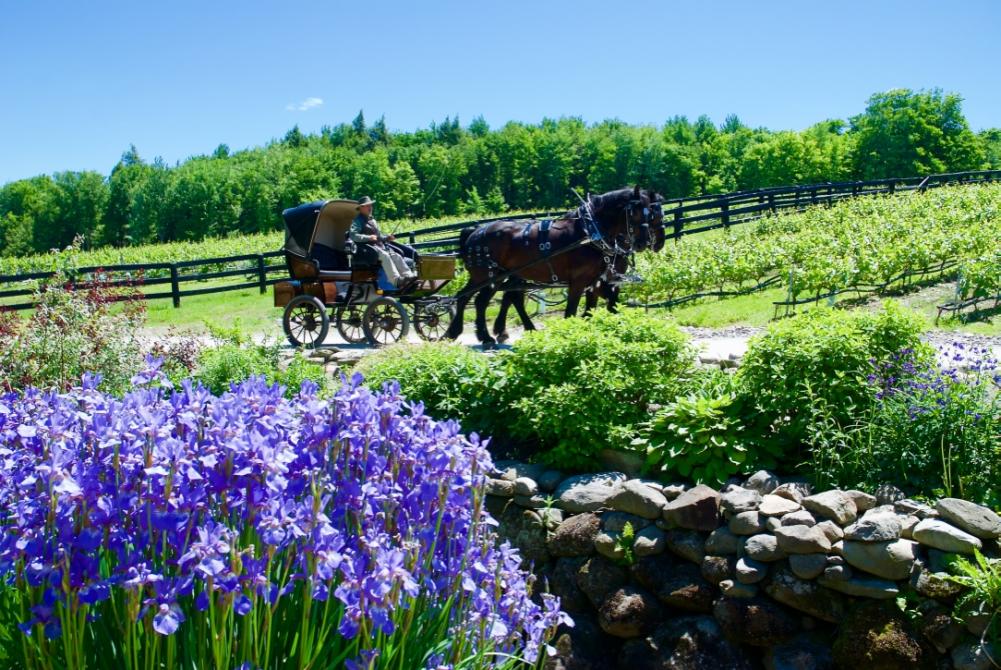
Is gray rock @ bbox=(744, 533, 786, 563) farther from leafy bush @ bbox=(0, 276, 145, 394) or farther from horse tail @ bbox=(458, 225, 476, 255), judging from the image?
horse tail @ bbox=(458, 225, 476, 255)

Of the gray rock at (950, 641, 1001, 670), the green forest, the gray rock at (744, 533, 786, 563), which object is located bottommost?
the gray rock at (950, 641, 1001, 670)

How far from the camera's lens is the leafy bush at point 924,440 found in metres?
4.56

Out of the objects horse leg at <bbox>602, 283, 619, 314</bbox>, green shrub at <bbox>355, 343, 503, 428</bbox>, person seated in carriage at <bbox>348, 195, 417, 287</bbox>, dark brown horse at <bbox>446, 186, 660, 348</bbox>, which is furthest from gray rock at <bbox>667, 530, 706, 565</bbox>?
person seated in carriage at <bbox>348, 195, 417, 287</bbox>

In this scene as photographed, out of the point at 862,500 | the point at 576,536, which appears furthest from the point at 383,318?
the point at 862,500

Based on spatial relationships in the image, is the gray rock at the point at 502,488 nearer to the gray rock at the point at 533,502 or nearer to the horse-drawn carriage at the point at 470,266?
the gray rock at the point at 533,502

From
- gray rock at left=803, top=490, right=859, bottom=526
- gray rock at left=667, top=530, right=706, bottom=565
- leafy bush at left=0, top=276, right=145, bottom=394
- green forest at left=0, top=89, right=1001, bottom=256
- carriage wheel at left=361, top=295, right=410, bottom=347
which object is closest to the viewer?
gray rock at left=803, top=490, right=859, bottom=526

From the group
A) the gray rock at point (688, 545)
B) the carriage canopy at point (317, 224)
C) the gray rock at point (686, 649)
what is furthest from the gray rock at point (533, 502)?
the carriage canopy at point (317, 224)

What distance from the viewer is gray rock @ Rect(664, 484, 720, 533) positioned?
4910 millimetres

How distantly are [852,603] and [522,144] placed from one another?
3481 inches

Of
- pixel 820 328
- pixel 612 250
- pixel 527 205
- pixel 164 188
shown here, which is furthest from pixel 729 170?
pixel 820 328

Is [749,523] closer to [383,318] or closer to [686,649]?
[686,649]

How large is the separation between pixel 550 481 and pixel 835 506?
1899mm

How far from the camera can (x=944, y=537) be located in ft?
13.7

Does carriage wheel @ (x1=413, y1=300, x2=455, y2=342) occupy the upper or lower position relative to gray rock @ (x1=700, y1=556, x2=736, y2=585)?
upper
